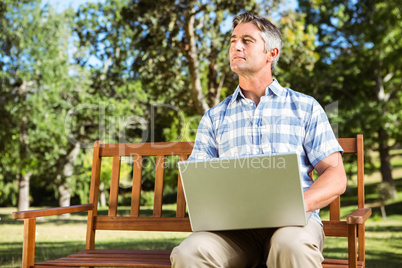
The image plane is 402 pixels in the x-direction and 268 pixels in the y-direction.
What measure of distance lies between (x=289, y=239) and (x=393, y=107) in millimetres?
17785

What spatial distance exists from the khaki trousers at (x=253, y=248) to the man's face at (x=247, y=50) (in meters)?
1.03

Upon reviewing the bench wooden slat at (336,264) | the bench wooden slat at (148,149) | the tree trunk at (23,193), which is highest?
the bench wooden slat at (148,149)

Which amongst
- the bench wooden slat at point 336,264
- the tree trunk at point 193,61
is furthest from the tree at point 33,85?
the bench wooden slat at point 336,264

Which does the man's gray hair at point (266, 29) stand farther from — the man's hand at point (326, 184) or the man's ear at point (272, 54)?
the man's hand at point (326, 184)

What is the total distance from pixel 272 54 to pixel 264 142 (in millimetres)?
642

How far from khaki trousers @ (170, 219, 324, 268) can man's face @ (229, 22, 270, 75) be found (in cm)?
Answer: 103

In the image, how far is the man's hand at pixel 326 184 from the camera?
252 centimetres

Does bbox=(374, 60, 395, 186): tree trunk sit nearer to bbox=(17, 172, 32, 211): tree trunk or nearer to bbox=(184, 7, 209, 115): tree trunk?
bbox=(184, 7, 209, 115): tree trunk

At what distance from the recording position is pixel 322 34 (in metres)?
20.4

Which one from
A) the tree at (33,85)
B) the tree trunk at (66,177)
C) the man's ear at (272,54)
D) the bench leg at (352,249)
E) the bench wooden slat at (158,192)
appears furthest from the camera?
the tree trunk at (66,177)

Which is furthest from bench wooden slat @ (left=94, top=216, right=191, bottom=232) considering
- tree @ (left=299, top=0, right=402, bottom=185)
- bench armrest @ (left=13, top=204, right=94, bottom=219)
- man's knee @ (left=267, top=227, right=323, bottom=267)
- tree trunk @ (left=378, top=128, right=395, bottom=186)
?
tree trunk @ (left=378, top=128, right=395, bottom=186)

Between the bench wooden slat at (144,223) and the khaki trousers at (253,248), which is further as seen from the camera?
the bench wooden slat at (144,223)

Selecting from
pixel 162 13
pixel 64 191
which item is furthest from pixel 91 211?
pixel 64 191

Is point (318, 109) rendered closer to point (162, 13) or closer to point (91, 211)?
point (91, 211)
